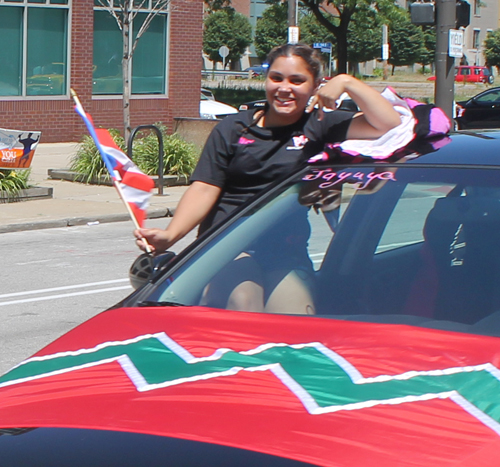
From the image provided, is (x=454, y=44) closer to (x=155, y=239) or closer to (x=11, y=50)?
(x=11, y=50)

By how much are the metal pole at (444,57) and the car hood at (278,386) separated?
12605 mm

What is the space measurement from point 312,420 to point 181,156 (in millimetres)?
14363

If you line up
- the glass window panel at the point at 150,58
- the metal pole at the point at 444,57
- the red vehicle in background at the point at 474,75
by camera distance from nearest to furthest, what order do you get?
the metal pole at the point at 444,57, the glass window panel at the point at 150,58, the red vehicle in background at the point at 474,75

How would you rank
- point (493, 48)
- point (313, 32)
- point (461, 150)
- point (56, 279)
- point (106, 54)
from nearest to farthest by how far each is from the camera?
point (461, 150) → point (56, 279) → point (106, 54) → point (313, 32) → point (493, 48)

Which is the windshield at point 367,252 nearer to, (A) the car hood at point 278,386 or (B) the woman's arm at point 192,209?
(A) the car hood at point 278,386

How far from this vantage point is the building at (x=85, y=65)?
20.5m

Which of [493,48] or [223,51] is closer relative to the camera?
[223,51]

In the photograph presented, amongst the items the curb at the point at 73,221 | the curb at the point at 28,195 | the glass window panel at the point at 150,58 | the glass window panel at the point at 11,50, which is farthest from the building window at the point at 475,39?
the curb at the point at 73,221

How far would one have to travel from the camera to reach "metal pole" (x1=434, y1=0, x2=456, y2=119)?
47.8ft

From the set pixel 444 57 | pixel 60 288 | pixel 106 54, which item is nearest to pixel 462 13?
pixel 444 57

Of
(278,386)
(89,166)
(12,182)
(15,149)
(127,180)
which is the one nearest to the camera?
(278,386)

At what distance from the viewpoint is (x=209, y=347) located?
257 centimetres

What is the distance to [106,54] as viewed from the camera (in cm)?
2205

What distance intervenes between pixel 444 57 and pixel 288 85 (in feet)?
37.8
